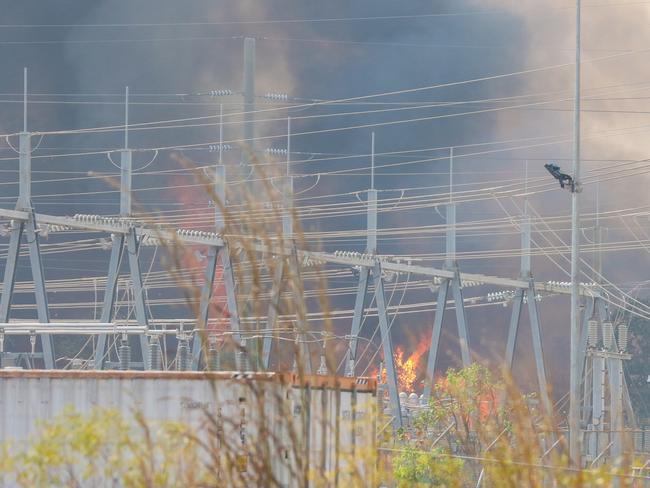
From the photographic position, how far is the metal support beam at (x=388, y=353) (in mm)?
69875

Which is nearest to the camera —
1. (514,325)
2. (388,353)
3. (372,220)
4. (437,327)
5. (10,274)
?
(10,274)

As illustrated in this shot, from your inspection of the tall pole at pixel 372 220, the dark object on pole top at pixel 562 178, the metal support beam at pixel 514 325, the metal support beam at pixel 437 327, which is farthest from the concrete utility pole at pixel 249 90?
the dark object on pole top at pixel 562 178

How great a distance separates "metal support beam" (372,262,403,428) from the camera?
69.9 m

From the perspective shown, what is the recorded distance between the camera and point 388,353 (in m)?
72.9

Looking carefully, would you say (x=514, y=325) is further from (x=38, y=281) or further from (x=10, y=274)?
(x=10, y=274)

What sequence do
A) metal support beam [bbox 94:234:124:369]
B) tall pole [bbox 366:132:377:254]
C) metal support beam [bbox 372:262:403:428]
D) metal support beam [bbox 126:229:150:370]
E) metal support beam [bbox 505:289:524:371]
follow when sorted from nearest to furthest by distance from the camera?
metal support beam [bbox 126:229:150:370] → metal support beam [bbox 94:234:124:369] → metal support beam [bbox 372:262:403:428] → tall pole [bbox 366:132:377:254] → metal support beam [bbox 505:289:524:371]

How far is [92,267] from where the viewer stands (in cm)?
12200

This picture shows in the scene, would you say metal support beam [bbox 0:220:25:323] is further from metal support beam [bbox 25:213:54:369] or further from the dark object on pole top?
the dark object on pole top

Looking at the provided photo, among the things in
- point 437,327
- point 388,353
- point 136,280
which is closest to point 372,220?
Answer: point 437,327

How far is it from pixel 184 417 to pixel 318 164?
108 metres

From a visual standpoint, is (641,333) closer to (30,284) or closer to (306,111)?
(306,111)

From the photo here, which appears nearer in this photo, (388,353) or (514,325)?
(388,353)

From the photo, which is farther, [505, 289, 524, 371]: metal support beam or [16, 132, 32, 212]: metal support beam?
[505, 289, 524, 371]: metal support beam

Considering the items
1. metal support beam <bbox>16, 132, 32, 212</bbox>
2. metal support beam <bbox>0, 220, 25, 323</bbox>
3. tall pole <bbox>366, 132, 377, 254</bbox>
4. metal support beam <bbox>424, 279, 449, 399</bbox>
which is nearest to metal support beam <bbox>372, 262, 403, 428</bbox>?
tall pole <bbox>366, 132, 377, 254</bbox>
